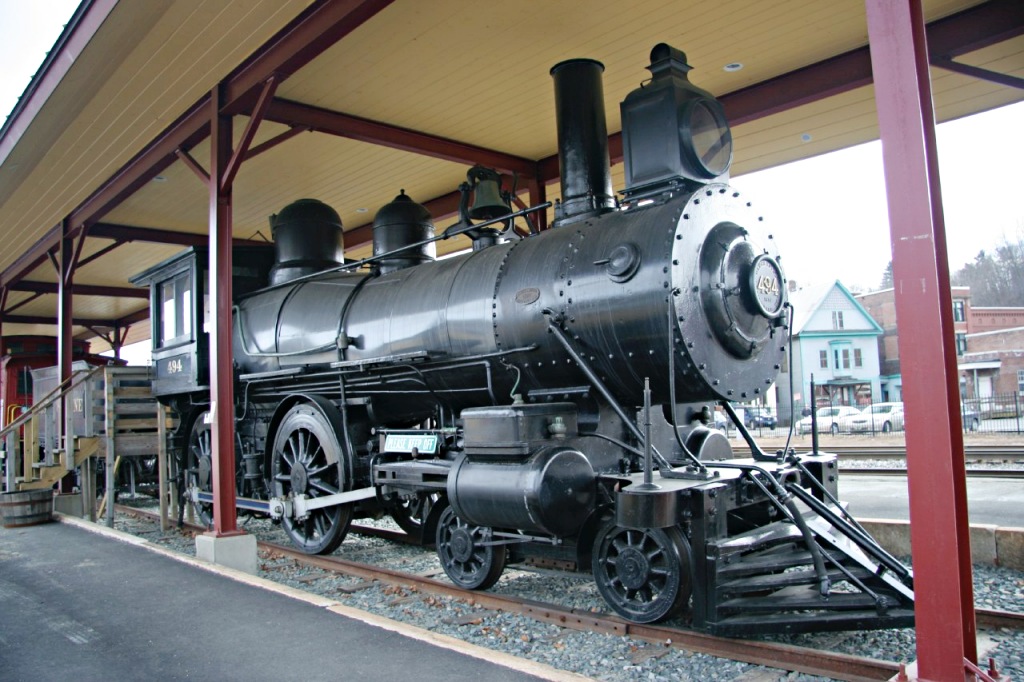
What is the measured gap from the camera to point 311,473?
7.09 metres

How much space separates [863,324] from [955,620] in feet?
132

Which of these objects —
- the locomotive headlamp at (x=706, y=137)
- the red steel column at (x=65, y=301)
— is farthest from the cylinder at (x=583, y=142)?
the red steel column at (x=65, y=301)

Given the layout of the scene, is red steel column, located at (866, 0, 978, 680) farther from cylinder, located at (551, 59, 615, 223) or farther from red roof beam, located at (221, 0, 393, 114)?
red roof beam, located at (221, 0, 393, 114)

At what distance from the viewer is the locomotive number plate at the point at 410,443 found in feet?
19.4

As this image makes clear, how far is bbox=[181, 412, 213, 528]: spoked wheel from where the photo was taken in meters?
8.77

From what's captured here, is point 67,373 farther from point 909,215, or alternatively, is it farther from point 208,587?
point 909,215

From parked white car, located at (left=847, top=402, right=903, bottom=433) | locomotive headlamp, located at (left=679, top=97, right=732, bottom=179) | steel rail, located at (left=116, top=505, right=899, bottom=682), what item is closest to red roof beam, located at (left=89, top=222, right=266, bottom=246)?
steel rail, located at (left=116, top=505, right=899, bottom=682)

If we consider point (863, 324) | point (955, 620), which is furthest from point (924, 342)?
point (863, 324)

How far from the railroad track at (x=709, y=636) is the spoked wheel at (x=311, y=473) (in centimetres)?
133

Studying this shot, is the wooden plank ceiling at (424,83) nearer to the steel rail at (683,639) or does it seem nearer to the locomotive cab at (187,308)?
the locomotive cab at (187,308)

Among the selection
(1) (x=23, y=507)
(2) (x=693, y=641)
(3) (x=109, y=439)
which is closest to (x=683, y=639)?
(2) (x=693, y=641)

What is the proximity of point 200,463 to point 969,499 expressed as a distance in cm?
898

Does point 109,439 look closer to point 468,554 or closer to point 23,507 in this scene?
point 23,507

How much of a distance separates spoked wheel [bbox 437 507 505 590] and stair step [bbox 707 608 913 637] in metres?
1.77
